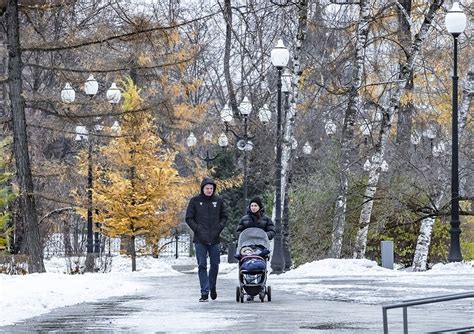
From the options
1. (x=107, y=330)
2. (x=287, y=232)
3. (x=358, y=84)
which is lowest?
(x=107, y=330)

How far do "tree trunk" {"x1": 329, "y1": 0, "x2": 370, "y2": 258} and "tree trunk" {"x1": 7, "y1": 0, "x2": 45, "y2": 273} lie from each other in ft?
28.8

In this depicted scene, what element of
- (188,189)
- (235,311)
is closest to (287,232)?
(188,189)

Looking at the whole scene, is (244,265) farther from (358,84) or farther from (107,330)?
(358,84)

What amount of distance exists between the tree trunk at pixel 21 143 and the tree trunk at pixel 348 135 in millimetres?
8766

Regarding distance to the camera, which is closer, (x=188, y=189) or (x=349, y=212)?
(x=349, y=212)

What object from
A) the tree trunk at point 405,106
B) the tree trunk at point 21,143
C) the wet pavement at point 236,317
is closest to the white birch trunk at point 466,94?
the tree trunk at point 405,106

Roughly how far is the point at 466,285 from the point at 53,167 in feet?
62.2

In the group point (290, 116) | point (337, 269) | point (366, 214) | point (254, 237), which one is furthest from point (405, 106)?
point (254, 237)

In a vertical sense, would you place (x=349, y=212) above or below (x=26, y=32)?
below

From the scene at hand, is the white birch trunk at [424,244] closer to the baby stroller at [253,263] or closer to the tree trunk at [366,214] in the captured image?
the tree trunk at [366,214]

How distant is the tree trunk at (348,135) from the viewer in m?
33.5

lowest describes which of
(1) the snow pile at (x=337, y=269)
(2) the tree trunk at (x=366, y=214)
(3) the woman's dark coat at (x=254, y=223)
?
(1) the snow pile at (x=337, y=269)

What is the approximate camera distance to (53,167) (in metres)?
36.5

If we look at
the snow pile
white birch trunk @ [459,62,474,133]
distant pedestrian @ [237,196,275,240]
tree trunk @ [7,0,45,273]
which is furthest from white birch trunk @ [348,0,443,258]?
distant pedestrian @ [237,196,275,240]
